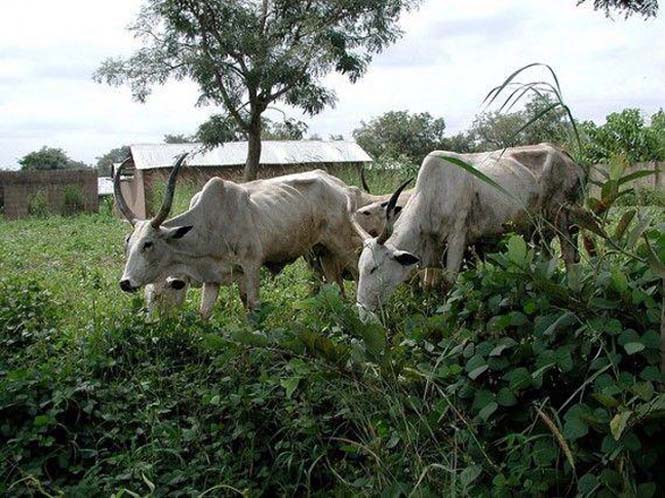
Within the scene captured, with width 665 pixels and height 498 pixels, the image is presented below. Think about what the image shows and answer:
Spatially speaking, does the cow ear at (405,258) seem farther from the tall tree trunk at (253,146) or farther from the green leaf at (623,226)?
the tall tree trunk at (253,146)

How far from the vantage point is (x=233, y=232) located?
20.7ft

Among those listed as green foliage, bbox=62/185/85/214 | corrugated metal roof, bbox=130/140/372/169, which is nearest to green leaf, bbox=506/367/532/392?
corrugated metal roof, bbox=130/140/372/169

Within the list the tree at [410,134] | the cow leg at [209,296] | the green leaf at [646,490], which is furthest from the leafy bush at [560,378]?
the tree at [410,134]

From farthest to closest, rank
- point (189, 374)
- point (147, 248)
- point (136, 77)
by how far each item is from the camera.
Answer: point (136, 77)
point (147, 248)
point (189, 374)

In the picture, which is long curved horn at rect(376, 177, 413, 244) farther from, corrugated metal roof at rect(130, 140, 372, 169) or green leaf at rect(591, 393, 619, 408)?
corrugated metal roof at rect(130, 140, 372, 169)

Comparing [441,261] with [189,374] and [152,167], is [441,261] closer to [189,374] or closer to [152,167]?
[189,374]

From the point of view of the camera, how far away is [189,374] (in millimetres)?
4410

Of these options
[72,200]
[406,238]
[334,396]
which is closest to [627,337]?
[334,396]

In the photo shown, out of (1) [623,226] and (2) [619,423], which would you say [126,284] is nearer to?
(1) [623,226]

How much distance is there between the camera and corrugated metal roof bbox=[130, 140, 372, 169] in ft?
76.9

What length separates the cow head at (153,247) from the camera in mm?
5824

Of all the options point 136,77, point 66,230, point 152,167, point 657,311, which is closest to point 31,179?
point 152,167

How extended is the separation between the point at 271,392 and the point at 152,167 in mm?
20502

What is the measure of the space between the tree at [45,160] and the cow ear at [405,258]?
49.6m
